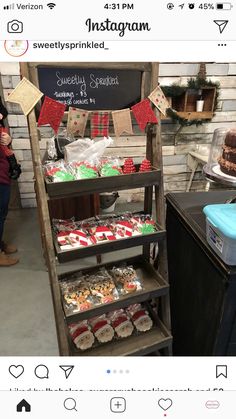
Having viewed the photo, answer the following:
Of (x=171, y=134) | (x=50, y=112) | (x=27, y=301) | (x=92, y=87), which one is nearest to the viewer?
(x=50, y=112)

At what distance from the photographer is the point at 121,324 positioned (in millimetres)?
1331

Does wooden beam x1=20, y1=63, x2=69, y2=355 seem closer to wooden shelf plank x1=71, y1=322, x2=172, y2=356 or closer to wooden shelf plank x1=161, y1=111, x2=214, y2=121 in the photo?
wooden shelf plank x1=71, y1=322, x2=172, y2=356

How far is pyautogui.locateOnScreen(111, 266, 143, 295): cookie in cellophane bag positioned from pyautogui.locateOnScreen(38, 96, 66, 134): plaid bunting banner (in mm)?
708

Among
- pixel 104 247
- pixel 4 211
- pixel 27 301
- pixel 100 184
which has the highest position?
pixel 100 184

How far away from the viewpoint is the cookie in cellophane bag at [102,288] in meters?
1.21

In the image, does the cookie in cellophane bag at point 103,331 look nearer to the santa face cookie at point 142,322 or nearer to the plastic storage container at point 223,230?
the santa face cookie at point 142,322

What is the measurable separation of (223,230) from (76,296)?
65cm
